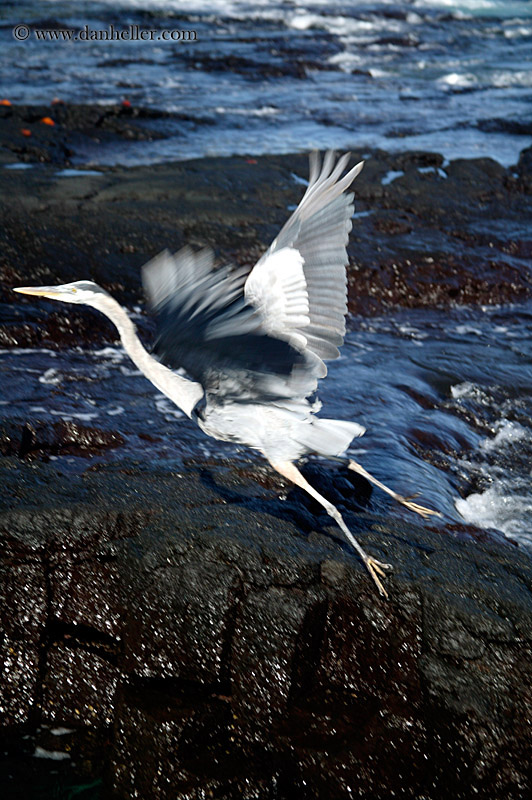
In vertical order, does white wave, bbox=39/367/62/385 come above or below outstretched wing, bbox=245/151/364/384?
below

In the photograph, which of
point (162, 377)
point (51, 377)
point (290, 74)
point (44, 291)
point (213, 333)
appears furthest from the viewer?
point (290, 74)

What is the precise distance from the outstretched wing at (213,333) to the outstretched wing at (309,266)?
9 centimetres

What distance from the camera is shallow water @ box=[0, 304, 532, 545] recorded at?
384 centimetres

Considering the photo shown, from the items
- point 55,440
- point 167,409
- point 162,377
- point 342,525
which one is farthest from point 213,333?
point 167,409

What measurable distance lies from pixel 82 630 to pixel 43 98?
970 centimetres

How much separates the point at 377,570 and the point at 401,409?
188cm

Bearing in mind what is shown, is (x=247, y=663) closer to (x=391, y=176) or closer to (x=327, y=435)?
(x=327, y=435)

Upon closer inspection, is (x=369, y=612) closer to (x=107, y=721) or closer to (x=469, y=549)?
(x=469, y=549)

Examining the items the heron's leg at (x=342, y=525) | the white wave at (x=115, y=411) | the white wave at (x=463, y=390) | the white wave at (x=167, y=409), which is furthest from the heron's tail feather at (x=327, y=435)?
the white wave at (x=463, y=390)

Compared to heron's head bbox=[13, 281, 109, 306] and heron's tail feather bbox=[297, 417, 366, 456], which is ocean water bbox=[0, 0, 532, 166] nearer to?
heron's head bbox=[13, 281, 109, 306]

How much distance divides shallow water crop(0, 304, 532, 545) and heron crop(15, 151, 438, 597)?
57 cm

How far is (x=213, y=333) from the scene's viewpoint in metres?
2.84

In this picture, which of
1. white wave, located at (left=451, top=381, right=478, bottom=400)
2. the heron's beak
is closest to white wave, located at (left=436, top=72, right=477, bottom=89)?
white wave, located at (left=451, top=381, right=478, bottom=400)

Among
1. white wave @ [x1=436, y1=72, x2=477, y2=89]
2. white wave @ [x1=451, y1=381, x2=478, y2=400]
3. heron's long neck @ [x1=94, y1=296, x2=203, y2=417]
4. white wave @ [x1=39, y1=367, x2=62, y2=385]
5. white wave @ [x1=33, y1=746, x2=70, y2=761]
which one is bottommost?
white wave @ [x1=33, y1=746, x2=70, y2=761]
